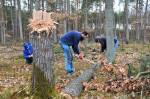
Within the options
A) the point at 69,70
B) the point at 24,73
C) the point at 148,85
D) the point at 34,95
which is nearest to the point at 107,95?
the point at 148,85

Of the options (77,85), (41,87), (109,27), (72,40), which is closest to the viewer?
(41,87)

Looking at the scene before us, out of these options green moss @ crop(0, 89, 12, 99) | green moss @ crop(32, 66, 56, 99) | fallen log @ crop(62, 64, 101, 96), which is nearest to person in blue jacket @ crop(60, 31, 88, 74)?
fallen log @ crop(62, 64, 101, 96)

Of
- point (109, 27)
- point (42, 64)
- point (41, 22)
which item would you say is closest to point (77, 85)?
point (42, 64)

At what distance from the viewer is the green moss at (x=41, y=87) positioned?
653 cm

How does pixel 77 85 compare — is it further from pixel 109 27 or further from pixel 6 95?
pixel 109 27

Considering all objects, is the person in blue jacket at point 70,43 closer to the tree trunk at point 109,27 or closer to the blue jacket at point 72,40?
the blue jacket at point 72,40

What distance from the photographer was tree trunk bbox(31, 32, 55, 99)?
6625mm

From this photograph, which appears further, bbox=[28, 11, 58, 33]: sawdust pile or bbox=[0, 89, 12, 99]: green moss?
bbox=[28, 11, 58, 33]: sawdust pile

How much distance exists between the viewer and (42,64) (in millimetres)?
6738

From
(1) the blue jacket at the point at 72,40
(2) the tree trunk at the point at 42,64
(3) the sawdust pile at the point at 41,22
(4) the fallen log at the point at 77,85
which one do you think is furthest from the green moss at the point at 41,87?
(1) the blue jacket at the point at 72,40

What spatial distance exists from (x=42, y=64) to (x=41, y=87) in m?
0.44

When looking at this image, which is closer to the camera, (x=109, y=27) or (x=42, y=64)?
(x=42, y=64)

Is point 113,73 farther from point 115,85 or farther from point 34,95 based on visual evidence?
point 34,95

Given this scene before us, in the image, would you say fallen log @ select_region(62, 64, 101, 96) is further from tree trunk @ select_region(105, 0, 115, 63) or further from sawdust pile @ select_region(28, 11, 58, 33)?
tree trunk @ select_region(105, 0, 115, 63)
